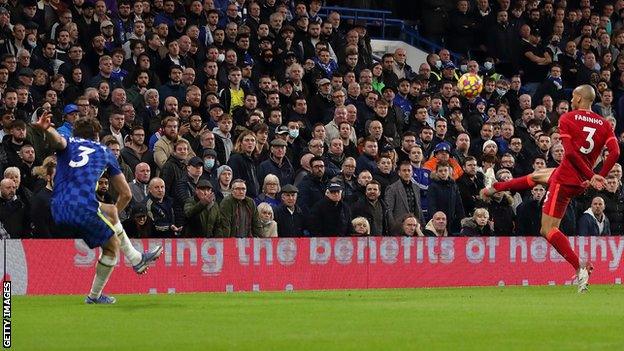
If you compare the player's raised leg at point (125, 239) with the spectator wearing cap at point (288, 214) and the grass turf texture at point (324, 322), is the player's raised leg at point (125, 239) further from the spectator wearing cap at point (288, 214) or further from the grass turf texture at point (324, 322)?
the spectator wearing cap at point (288, 214)

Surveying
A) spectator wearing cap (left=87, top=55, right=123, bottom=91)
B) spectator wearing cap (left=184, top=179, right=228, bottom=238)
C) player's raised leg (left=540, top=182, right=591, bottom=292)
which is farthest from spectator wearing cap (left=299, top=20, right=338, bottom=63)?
player's raised leg (left=540, top=182, right=591, bottom=292)

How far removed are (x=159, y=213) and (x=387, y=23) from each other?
13657 mm

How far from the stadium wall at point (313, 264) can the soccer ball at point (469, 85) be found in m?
5.73

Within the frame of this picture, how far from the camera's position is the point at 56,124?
20.4m

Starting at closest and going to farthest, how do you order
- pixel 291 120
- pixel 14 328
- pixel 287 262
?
pixel 14 328 → pixel 287 262 → pixel 291 120

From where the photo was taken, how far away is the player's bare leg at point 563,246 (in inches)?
681

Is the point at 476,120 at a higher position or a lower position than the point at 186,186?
higher

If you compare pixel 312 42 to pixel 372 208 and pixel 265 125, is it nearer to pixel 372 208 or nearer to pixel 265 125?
pixel 265 125

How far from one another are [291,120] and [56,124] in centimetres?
453

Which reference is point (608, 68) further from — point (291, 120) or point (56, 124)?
point (56, 124)

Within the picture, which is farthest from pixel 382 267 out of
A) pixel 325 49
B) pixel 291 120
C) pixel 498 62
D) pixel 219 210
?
pixel 498 62

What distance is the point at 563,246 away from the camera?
17.3 metres

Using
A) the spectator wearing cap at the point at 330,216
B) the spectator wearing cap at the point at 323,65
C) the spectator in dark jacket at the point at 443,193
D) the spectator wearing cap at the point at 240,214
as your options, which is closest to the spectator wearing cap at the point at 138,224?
the spectator wearing cap at the point at 240,214

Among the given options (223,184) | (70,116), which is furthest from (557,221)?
(70,116)
